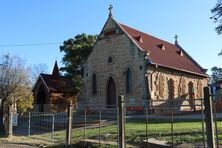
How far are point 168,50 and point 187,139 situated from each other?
30.5 meters

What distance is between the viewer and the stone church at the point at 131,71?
33.7m

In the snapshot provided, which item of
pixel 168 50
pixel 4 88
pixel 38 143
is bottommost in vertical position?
pixel 38 143

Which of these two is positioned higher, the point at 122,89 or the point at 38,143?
the point at 122,89

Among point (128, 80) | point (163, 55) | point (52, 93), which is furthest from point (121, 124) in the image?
point (52, 93)

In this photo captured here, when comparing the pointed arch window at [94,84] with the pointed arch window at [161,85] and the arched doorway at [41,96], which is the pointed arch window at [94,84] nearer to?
the pointed arch window at [161,85]

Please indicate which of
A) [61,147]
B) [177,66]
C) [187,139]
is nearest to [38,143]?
[61,147]

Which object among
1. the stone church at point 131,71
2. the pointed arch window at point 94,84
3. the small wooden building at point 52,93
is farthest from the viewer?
the small wooden building at point 52,93

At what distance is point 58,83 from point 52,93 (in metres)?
2.89

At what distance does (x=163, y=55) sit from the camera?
128ft

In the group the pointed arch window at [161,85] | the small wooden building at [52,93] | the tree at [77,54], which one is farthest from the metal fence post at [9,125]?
the tree at [77,54]

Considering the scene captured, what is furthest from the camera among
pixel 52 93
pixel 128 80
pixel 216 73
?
pixel 216 73

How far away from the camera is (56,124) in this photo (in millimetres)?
26594

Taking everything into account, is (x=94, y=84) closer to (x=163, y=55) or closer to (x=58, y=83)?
(x=163, y=55)

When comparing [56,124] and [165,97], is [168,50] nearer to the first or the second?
[165,97]
